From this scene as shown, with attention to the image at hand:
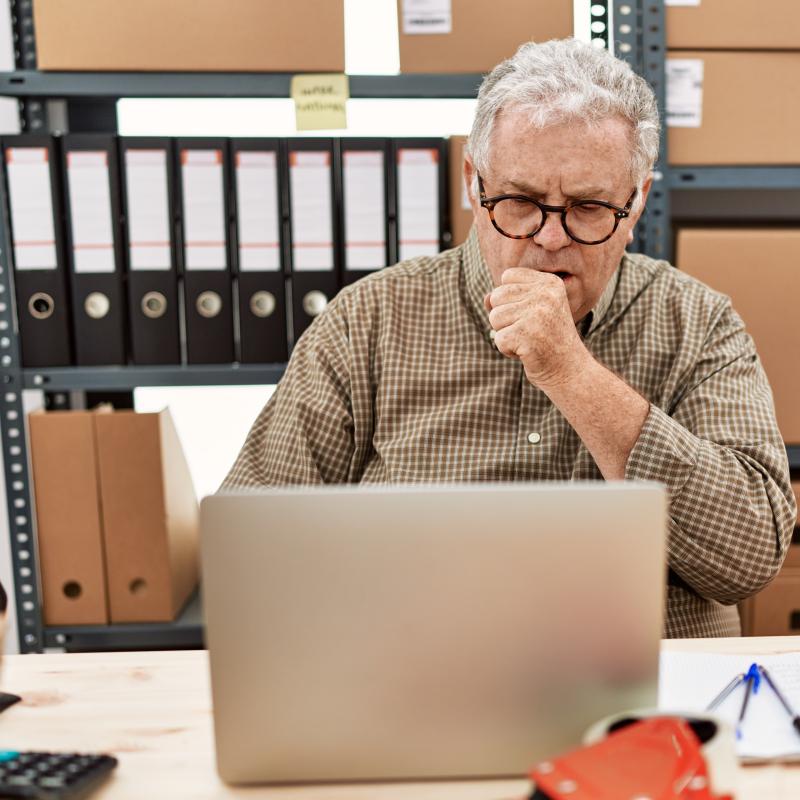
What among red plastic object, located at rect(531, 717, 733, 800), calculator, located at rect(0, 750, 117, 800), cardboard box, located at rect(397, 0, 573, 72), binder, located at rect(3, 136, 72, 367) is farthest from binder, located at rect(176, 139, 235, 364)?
red plastic object, located at rect(531, 717, 733, 800)

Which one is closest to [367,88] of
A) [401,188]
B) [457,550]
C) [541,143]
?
[401,188]

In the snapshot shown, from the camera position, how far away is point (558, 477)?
1178 mm

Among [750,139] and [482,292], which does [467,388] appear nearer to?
[482,292]

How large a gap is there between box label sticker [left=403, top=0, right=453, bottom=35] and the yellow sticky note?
0.48ft

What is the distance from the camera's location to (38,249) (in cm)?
147

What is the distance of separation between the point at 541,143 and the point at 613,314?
0.29m

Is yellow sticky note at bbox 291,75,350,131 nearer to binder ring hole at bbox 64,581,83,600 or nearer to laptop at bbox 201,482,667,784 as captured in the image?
binder ring hole at bbox 64,581,83,600

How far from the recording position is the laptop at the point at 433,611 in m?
0.53

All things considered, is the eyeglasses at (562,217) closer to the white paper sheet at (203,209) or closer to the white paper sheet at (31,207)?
the white paper sheet at (203,209)

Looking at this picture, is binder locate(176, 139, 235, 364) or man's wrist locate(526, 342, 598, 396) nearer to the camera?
man's wrist locate(526, 342, 598, 396)

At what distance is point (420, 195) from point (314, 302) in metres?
0.26

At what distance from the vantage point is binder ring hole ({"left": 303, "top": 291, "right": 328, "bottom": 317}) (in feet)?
4.87

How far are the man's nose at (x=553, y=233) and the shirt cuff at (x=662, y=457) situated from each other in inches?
10.1

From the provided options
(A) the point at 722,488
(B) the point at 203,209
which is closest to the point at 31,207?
(B) the point at 203,209
